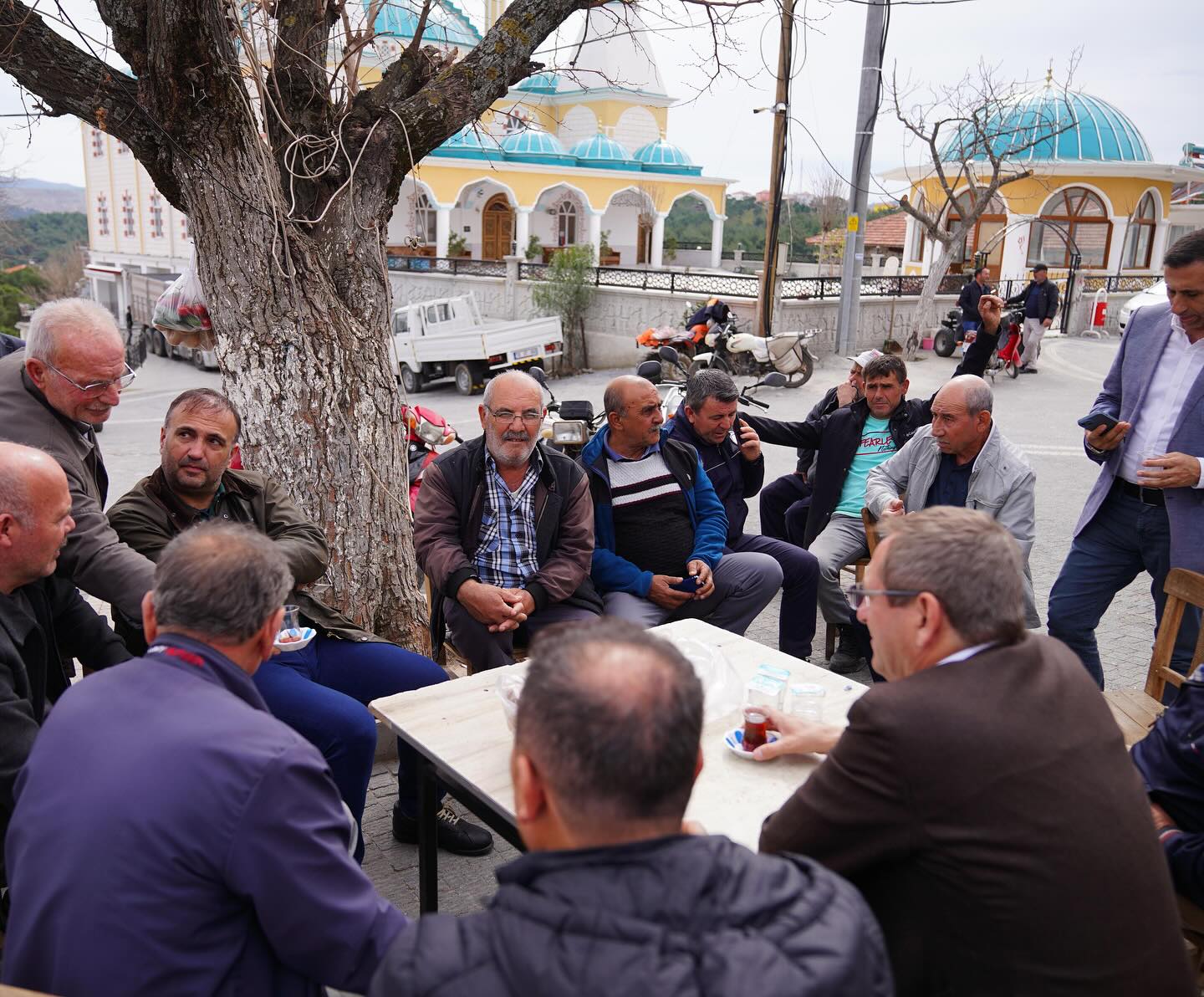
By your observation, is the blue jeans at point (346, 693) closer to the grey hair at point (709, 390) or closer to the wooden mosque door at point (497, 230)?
the grey hair at point (709, 390)

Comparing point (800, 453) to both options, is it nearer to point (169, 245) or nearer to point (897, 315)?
point (897, 315)

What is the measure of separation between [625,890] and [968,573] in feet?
3.02

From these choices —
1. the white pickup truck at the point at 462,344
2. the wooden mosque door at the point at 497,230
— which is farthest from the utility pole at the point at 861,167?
the wooden mosque door at the point at 497,230

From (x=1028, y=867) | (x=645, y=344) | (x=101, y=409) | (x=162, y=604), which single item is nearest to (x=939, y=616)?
(x=1028, y=867)

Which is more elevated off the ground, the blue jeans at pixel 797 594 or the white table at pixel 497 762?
the white table at pixel 497 762

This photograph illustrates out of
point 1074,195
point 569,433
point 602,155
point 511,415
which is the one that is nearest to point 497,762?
point 511,415

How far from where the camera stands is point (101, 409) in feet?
10.2

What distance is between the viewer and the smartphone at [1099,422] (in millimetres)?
3693

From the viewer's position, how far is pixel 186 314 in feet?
15.0

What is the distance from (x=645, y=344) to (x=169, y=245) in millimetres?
24582

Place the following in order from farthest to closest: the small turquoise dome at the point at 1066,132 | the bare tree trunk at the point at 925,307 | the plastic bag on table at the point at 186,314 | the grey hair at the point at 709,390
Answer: the small turquoise dome at the point at 1066,132
the bare tree trunk at the point at 925,307
the grey hair at the point at 709,390
the plastic bag on table at the point at 186,314

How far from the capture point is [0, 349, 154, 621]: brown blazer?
9.27 ft

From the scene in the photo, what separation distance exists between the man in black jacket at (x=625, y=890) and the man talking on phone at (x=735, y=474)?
11.2 ft

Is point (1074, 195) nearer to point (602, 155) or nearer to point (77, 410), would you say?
point (602, 155)
